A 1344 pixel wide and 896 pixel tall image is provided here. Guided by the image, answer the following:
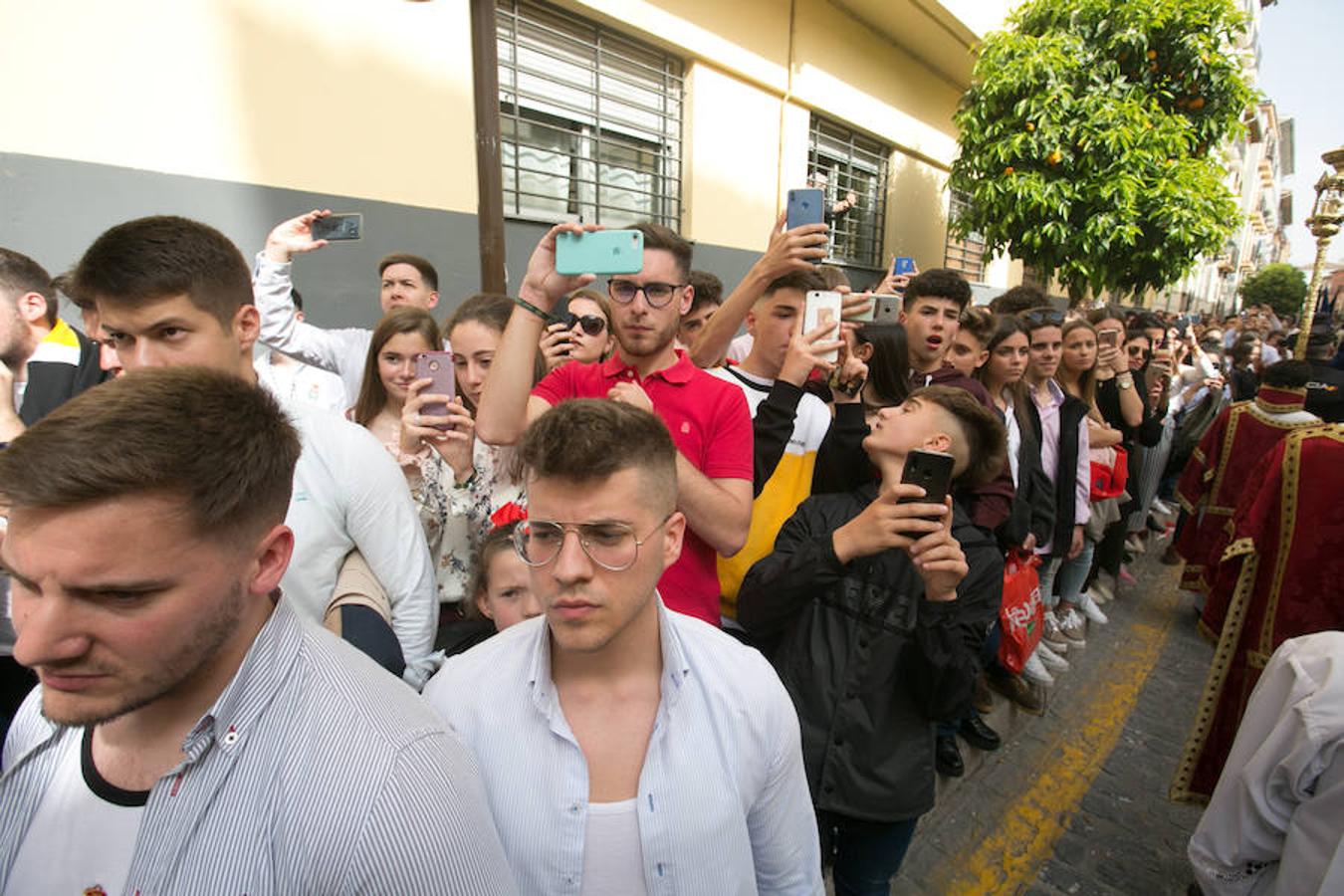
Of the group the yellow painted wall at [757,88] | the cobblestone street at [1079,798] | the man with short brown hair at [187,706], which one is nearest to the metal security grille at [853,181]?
the yellow painted wall at [757,88]

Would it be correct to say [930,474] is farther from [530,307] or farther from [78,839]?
[78,839]

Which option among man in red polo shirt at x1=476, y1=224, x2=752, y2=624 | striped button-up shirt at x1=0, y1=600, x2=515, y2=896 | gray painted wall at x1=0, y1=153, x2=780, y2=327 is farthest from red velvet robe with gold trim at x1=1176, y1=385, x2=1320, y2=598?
gray painted wall at x1=0, y1=153, x2=780, y2=327

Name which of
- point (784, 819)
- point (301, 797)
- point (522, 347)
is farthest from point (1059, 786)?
point (301, 797)

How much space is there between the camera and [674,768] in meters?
1.26

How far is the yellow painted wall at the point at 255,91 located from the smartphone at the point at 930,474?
484 cm

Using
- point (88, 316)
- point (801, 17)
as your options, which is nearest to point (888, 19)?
point (801, 17)

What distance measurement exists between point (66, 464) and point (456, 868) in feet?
2.52

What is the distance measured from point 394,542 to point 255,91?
13.9 ft

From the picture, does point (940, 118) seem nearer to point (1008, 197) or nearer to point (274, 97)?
point (1008, 197)

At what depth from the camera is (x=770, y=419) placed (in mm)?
2227

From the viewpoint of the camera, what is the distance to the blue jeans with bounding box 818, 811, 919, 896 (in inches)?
79.9

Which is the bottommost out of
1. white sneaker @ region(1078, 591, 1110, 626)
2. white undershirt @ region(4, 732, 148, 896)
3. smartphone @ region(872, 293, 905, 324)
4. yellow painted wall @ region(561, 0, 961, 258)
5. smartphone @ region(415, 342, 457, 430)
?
white sneaker @ region(1078, 591, 1110, 626)

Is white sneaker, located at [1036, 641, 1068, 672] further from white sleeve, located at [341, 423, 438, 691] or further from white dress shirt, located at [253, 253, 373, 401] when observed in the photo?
white dress shirt, located at [253, 253, 373, 401]

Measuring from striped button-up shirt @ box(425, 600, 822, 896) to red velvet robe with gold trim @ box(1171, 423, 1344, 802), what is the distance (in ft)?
7.57
